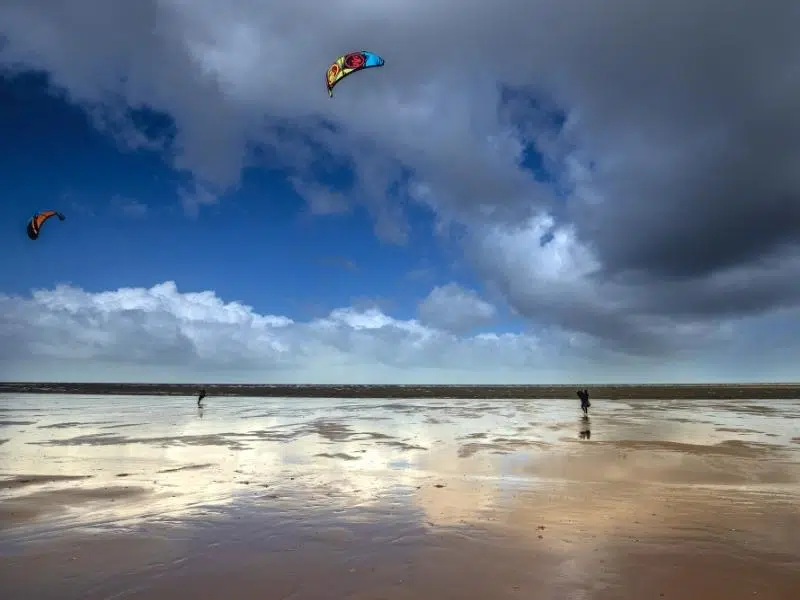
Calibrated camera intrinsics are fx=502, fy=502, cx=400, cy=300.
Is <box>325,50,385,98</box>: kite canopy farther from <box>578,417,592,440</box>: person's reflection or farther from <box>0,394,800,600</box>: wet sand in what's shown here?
<box>578,417,592,440</box>: person's reflection

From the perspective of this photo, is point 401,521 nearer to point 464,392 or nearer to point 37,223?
point 37,223

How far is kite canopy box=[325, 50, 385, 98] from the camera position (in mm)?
24938

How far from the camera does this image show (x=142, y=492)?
44.4 ft

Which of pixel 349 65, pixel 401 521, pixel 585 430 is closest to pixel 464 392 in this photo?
pixel 585 430

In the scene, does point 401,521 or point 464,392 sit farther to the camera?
point 464,392

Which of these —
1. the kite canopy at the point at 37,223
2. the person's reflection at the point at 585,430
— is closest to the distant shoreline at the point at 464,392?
the person's reflection at the point at 585,430

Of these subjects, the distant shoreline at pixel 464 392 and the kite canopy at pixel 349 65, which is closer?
the kite canopy at pixel 349 65

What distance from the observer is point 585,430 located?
28547 mm

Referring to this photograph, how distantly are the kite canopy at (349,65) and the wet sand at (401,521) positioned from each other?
18.0 m

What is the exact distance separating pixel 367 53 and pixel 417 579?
79.3 ft

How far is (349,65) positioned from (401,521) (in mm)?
22565

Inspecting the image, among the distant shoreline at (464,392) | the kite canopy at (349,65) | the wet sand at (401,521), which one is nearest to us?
the wet sand at (401,521)

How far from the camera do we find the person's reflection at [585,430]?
25.5 meters

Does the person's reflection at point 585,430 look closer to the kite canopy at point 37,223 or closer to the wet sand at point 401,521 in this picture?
the wet sand at point 401,521
